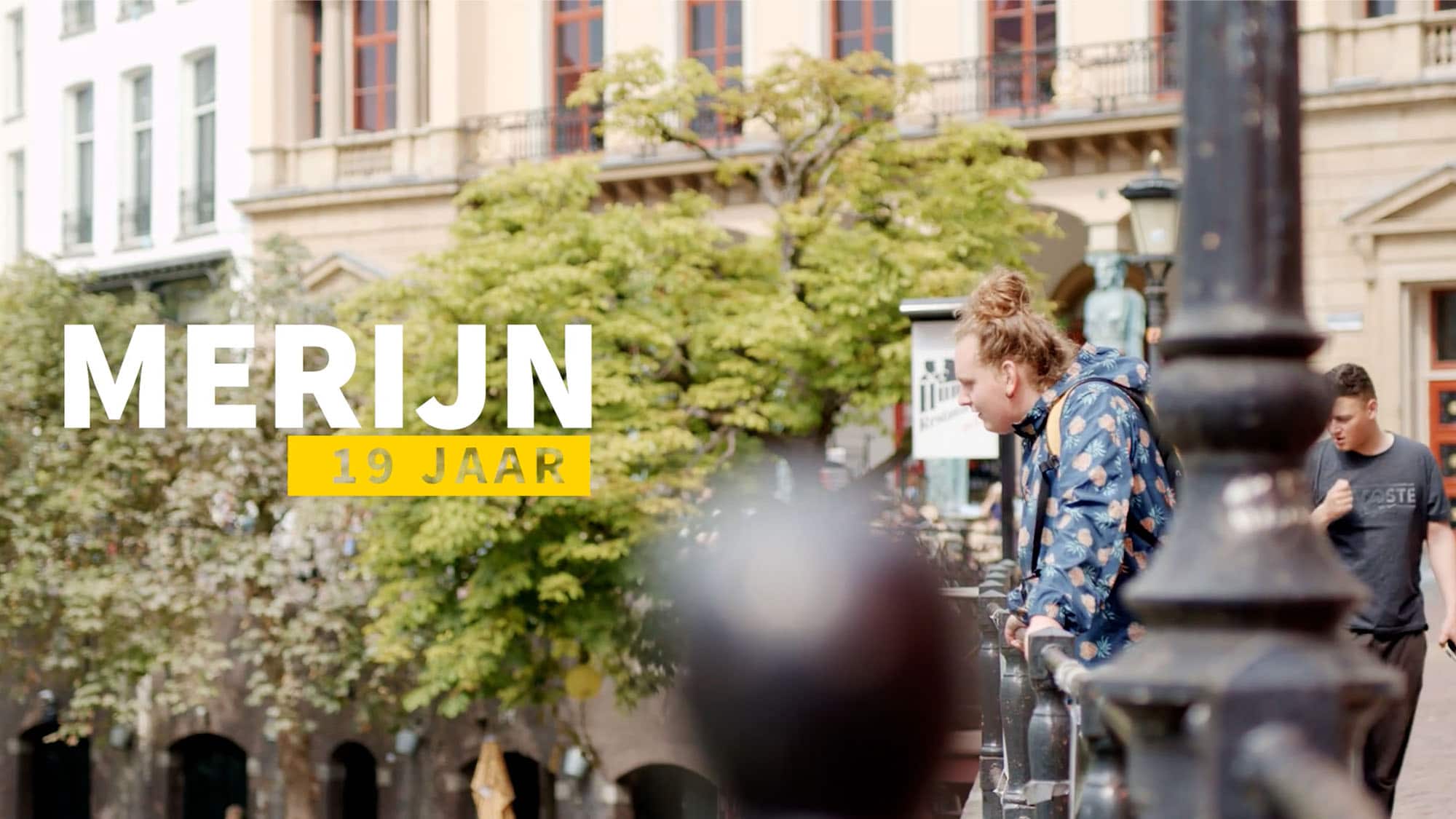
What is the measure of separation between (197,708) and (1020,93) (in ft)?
54.2

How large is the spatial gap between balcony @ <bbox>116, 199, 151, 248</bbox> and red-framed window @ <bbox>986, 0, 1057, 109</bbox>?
58.3 ft

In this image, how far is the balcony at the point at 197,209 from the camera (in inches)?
1528

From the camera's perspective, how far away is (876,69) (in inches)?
1169

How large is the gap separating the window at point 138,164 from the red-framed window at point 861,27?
15.2 meters

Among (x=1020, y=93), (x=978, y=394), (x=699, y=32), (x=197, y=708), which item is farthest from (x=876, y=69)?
(x=978, y=394)

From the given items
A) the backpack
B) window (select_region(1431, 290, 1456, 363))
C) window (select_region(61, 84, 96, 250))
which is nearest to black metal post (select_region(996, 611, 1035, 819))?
the backpack

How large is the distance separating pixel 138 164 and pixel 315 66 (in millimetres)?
5889

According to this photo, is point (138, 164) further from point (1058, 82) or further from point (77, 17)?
point (1058, 82)

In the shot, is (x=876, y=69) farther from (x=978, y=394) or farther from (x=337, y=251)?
(x=978, y=394)

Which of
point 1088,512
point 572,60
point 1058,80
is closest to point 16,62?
point 572,60

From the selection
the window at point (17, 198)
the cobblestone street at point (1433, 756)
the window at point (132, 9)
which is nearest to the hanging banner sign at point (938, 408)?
the cobblestone street at point (1433, 756)

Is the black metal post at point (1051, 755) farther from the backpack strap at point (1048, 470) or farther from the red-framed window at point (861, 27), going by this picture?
the red-framed window at point (861, 27)

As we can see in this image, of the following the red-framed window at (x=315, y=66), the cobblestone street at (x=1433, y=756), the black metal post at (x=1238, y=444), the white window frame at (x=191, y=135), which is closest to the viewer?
the black metal post at (x=1238, y=444)

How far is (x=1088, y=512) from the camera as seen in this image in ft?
14.8
